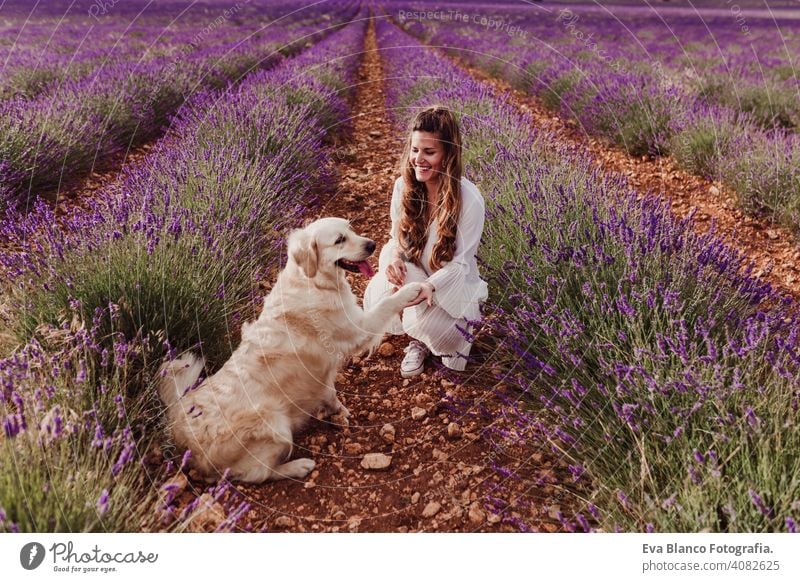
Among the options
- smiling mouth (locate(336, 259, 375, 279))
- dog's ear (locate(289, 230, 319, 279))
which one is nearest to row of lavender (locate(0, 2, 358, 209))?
dog's ear (locate(289, 230, 319, 279))

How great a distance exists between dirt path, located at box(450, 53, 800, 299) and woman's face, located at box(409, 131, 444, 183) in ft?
5.73

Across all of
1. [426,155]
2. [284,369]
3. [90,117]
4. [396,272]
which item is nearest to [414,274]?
[396,272]

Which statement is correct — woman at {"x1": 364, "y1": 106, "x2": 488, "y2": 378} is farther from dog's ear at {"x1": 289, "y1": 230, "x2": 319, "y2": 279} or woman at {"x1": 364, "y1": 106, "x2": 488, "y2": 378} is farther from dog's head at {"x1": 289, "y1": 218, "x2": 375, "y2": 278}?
dog's ear at {"x1": 289, "y1": 230, "x2": 319, "y2": 279}

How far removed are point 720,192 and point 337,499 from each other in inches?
218

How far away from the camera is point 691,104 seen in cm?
727

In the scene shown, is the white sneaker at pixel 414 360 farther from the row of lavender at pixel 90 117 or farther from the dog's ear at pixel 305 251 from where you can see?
the row of lavender at pixel 90 117

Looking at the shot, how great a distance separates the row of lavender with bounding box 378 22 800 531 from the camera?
168 cm

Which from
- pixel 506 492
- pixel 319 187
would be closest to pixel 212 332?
pixel 506 492

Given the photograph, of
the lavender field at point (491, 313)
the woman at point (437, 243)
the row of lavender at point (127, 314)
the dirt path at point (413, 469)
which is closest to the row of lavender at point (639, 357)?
the lavender field at point (491, 313)

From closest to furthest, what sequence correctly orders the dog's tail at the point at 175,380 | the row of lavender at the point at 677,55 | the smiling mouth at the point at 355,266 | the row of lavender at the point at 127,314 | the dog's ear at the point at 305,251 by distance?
the row of lavender at the point at 127,314, the dog's tail at the point at 175,380, the dog's ear at the point at 305,251, the smiling mouth at the point at 355,266, the row of lavender at the point at 677,55

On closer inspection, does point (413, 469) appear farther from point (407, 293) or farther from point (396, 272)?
point (396, 272)

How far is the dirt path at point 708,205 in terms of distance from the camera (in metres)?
4.12

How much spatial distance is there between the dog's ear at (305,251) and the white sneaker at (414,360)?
1.00 m
